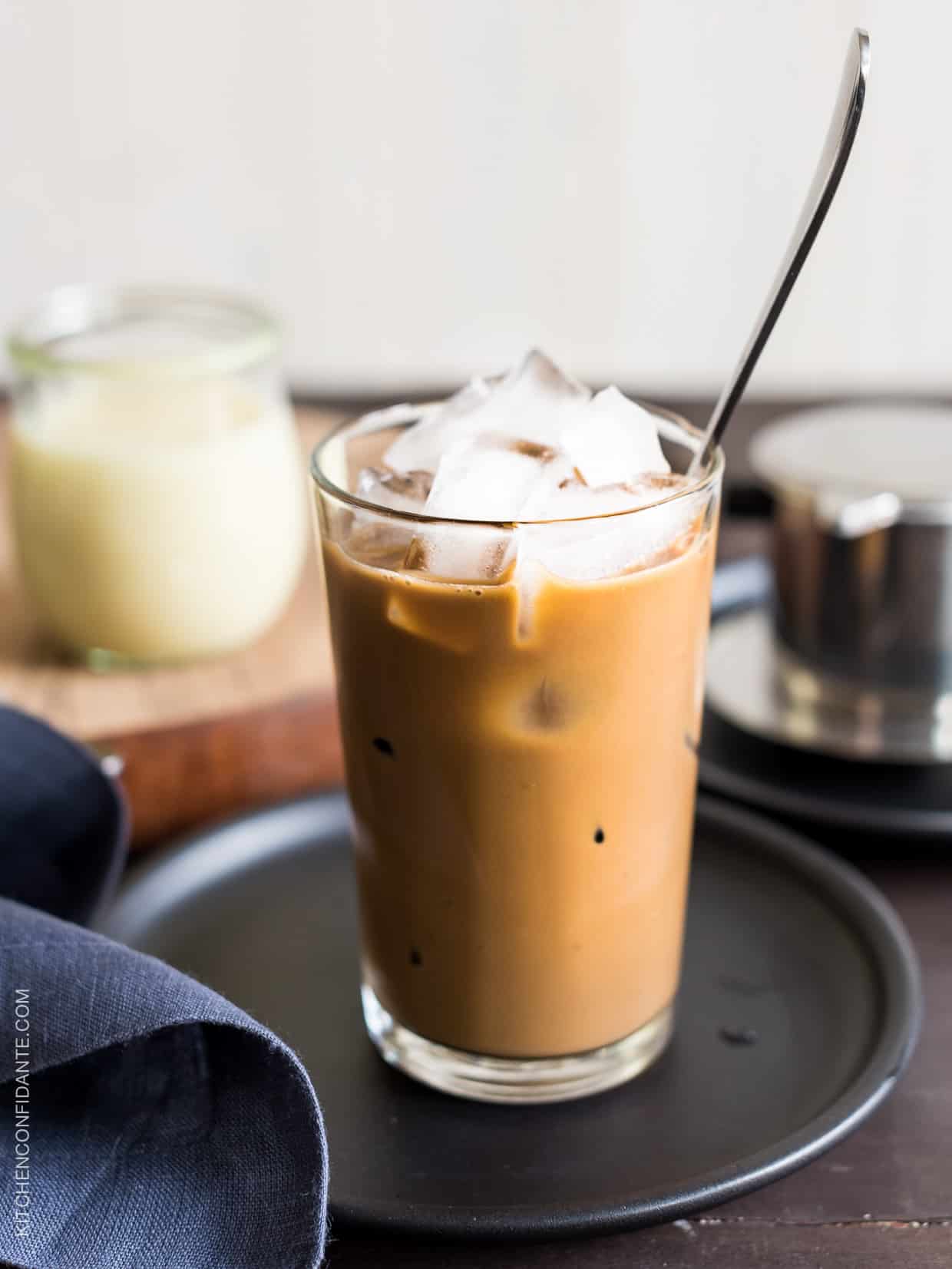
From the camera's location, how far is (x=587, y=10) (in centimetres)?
189

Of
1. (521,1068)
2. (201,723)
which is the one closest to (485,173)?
(201,723)

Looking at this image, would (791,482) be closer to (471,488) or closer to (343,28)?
(471,488)

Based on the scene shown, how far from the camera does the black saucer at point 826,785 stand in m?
1.04

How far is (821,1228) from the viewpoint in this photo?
0.73 meters

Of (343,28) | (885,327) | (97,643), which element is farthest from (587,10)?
(97,643)

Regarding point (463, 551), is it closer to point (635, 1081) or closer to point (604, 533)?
point (604, 533)

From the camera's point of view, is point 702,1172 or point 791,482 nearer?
point 702,1172

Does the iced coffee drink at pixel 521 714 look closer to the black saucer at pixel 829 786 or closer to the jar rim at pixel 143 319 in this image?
the black saucer at pixel 829 786

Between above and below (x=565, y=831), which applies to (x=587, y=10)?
above

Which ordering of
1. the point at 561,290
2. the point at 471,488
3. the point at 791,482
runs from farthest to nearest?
1. the point at 561,290
2. the point at 791,482
3. the point at 471,488

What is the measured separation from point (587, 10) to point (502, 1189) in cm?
161

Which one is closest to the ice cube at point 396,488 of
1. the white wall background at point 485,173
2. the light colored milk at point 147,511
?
the light colored milk at point 147,511

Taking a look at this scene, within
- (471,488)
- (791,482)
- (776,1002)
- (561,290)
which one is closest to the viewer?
(471,488)

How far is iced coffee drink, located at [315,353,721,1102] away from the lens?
27.5 inches
